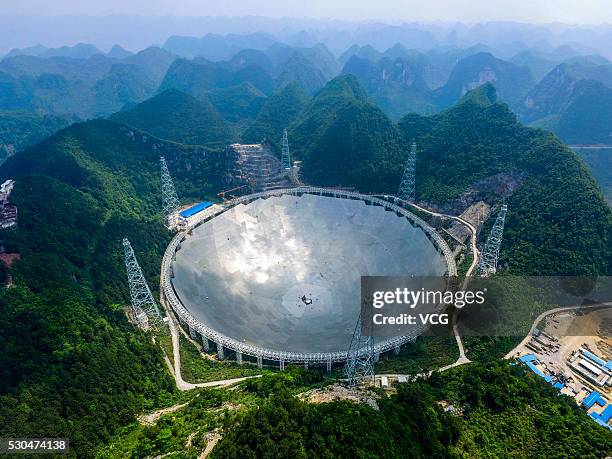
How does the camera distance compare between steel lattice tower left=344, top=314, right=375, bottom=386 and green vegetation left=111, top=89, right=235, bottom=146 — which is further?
green vegetation left=111, top=89, right=235, bottom=146

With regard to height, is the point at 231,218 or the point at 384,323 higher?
the point at 231,218

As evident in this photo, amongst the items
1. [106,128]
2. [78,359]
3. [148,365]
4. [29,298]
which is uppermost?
[106,128]

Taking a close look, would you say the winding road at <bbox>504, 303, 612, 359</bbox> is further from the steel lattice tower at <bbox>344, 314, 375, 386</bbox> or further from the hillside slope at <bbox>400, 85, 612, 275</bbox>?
the steel lattice tower at <bbox>344, 314, 375, 386</bbox>

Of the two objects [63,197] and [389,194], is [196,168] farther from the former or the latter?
[389,194]

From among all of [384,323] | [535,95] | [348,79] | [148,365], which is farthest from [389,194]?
[535,95]

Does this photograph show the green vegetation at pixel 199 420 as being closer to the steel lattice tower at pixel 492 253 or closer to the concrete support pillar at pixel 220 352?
the concrete support pillar at pixel 220 352

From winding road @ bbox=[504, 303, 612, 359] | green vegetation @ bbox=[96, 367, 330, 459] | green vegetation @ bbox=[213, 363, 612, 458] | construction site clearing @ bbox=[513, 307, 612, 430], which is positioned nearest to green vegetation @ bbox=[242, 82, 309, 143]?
winding road @ bbox=[504, 303, 612, 359]
